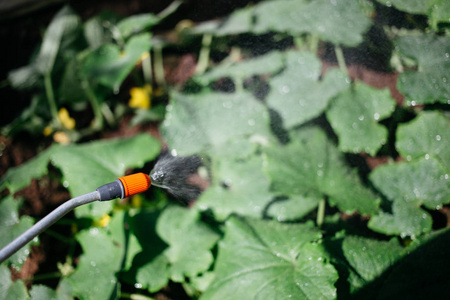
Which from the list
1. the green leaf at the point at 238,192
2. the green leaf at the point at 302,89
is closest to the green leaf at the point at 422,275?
the green leaf at the point at 238,192

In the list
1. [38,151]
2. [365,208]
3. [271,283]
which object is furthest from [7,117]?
[365,208]

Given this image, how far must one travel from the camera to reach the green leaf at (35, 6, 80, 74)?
5.59 feet

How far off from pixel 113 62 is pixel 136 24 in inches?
8.1

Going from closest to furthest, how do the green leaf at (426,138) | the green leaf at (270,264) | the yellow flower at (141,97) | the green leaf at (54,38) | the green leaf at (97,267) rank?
1. the green leaf at (270,264)
2. the green leaf at (97,267)
3. the green leaf at (426,138)
4. the green leaf at (54,38)
5. the yellow flower at (141,97)

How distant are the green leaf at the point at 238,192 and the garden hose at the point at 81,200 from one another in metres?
0.50

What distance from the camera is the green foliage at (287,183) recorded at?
0.94 m

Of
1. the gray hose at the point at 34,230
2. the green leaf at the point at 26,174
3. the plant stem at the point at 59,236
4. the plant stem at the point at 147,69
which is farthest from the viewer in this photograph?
the plant stem at the point at 147,69

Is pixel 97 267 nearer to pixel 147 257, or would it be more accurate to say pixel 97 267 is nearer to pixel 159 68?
pixel 147 257

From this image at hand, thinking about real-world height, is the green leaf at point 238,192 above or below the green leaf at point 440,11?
below

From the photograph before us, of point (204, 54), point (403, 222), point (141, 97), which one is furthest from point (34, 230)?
point (204, 54)

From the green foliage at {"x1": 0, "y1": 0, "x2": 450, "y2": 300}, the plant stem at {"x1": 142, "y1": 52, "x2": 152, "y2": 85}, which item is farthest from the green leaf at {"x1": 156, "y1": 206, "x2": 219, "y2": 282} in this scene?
the plant stem at {"x1": 142, "y1": 52, "x2": 152, "y2": 85}

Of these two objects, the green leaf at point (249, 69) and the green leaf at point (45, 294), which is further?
the green leaf at point (249, 69)

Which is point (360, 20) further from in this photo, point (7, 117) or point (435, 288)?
point (7, 117)

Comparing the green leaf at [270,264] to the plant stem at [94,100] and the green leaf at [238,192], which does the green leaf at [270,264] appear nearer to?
the green leaf at [238,192]
